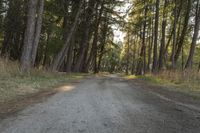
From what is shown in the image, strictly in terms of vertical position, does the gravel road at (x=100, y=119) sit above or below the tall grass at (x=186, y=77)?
below

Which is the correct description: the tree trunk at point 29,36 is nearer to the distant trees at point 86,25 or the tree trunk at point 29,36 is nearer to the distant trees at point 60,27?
the distant trees at point 60,27

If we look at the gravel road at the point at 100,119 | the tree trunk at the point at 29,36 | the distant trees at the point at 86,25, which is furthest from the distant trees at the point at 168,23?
the gravel road at the point at 100,119

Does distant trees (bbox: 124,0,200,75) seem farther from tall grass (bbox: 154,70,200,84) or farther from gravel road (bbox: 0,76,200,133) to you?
gravel road (bbox: 0,76,200,133)

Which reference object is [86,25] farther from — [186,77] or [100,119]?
→ [100,119]

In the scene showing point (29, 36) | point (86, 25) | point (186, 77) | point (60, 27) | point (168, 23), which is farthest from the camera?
point (168, 23)

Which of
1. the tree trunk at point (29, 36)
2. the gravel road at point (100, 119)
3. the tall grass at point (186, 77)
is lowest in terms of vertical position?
the gravel road at point (100, 119)

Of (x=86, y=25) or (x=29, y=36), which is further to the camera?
(x=86, y=25)

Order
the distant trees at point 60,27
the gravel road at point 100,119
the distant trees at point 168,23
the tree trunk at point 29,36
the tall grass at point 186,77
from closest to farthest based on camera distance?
the gravel road at point 100,119 < the tree trunk at point 29,36 < the tall grass at point 186,77 < the distant trees at point 60,27 < the distant trees at point 168,23

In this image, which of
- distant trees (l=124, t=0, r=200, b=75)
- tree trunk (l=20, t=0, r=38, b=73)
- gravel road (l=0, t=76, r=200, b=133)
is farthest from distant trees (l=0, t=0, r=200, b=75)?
gravel road (l=0, t=76, r=200, b=133)

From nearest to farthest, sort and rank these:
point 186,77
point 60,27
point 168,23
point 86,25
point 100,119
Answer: point 100,119 < point 186,77 < point 60,27 < point 86,25 < point 168,23

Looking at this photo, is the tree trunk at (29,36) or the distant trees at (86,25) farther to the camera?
the distant trees at (86,25)

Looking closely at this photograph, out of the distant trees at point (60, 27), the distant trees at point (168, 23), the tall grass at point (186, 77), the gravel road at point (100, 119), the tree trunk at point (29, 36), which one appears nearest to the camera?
the gravel road at point (100, 119)

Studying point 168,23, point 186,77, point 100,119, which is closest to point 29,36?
point 186,77

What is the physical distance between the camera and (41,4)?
17.8 meters
